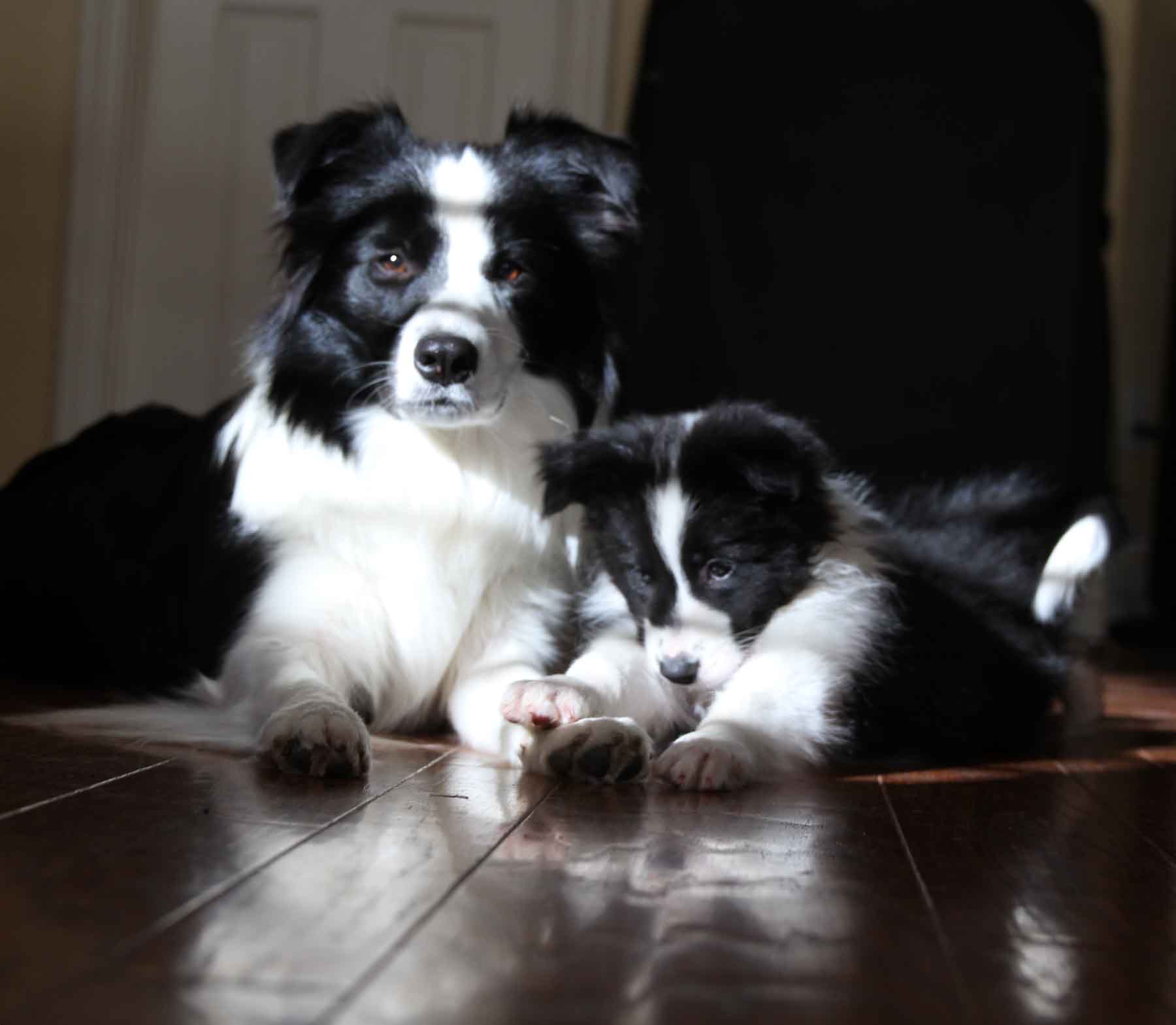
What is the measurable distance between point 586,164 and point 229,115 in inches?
107

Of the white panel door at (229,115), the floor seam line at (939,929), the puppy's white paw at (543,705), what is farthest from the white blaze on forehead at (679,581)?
the white panel door at (229,115)

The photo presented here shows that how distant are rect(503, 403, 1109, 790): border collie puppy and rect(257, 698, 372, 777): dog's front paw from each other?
226 mm

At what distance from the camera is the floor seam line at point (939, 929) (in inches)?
40.8

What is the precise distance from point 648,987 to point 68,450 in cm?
245

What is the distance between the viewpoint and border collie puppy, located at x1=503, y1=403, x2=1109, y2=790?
2002 mm

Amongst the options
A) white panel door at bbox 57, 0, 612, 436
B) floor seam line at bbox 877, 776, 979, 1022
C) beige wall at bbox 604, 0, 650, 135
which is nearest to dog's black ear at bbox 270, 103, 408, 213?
floor seam line at bbox 877, 776, 979, 1022

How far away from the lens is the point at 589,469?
225 cm

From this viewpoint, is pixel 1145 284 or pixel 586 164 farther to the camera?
pixel 1145 284

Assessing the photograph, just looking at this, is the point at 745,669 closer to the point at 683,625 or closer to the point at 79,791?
the point at 683,625

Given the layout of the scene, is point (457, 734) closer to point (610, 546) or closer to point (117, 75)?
point (610, 546)

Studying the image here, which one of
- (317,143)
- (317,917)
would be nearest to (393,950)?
(317,917)

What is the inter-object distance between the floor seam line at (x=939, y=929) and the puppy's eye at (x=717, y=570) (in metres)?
0.51

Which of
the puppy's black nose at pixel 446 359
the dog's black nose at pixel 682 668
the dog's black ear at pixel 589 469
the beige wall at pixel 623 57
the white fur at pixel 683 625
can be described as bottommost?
the dog's black nose at pixel 682 668

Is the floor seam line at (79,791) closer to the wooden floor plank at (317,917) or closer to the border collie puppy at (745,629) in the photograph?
the wooden floor plank at (317,917)
